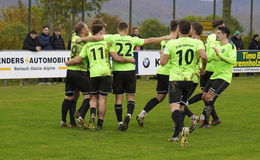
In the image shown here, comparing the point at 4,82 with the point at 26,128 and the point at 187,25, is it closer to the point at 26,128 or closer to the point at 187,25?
the point at 26,128

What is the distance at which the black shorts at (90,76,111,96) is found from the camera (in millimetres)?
13398

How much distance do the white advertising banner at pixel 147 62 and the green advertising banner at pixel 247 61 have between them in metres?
4.59

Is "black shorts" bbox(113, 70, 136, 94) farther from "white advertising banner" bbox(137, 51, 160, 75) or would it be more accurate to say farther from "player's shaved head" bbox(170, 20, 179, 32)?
"white advertising banner" bbox(137, 51, 160, 75)

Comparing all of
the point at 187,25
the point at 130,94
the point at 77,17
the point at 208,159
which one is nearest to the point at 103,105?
the point at 130,94

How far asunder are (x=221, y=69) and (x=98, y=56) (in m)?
2.46

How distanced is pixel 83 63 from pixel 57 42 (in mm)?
12152

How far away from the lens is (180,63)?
38.9ft

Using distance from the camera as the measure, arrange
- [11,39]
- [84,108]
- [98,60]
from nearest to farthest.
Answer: [98,60], [84,108], [11,39]

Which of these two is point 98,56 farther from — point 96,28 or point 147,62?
point 147,62

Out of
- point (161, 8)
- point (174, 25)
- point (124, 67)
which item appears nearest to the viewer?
point (174, 25)

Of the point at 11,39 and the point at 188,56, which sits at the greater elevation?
the point at 188,56

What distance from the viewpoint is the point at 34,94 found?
2172cm

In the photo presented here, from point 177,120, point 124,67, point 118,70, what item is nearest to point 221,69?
point 124,67

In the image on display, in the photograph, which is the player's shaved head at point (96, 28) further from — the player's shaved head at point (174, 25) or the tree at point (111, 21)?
the tree at point (111, 21)
